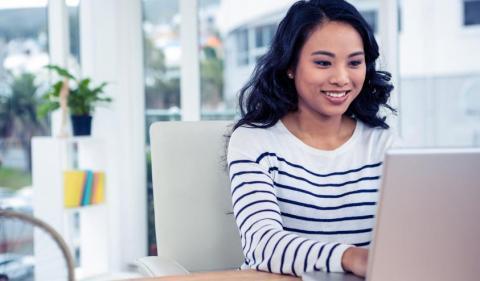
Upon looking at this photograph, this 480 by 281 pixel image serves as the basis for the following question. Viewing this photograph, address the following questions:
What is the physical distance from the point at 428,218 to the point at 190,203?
0.78 metres

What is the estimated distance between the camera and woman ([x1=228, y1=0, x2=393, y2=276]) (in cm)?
131

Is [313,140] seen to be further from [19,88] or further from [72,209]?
[19,88]

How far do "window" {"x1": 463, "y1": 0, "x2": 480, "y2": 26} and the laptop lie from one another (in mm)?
3645

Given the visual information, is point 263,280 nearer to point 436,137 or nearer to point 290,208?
point 290,208

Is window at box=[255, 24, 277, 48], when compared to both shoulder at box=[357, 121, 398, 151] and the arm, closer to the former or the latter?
shoulder at box=[357, 121, 398, 151]

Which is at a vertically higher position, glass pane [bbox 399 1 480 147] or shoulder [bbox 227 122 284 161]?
glass pane [bbox 399 1 480 147]

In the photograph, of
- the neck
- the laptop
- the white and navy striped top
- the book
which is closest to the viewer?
the laptop

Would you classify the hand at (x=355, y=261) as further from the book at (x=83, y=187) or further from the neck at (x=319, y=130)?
the book at (x=83, y=187)

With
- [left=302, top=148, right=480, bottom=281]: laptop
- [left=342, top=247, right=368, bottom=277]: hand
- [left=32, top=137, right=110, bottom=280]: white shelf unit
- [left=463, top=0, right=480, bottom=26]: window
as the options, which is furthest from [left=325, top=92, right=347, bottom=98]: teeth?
[left=463, top=0, right=480, bottom=26]: window

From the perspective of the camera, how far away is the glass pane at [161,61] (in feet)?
14.3

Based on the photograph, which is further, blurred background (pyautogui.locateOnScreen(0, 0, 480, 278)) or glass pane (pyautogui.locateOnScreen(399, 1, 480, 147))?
glass pane (pyautogui.locateOnScreen(399, 1, 480, 147))

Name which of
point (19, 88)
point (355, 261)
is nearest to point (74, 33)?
point (19, 88)

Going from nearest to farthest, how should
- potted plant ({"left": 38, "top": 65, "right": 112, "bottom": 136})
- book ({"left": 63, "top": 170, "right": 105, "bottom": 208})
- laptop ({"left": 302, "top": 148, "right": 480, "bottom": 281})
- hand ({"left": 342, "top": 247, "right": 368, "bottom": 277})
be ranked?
1. laptop ({"left": 302, "top": 148, "right": 480, "bottom": 281})
2. hand ({"left": 342, "top": 247, "right": 368, "bottom": 277})
3. potted plant ({"left": 38, "top": 65, "right": 112, "bottom": 136})
4. book ({"left": 63, "top": 170, "right": 105, "bottom": 208})

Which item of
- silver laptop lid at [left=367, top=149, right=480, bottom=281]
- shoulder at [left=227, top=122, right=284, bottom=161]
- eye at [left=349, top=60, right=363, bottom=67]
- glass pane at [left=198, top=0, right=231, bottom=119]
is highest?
glass pane at [left=198, top=0, right=231, bottom=119]
